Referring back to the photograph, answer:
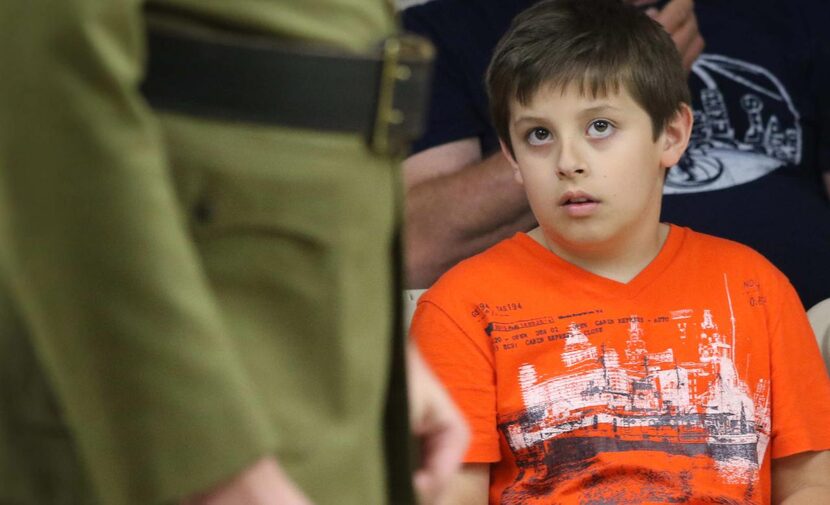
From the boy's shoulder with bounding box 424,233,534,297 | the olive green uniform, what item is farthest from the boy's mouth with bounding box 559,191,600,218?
the olive green uniform

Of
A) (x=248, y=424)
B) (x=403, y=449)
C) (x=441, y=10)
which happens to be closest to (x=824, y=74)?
(x=441, y=10)

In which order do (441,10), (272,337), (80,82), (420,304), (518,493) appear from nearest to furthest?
(80,82) → (272,337) → (518,493) → (420,304) → (441,10)

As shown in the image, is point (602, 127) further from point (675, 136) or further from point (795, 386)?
point (795, 386)

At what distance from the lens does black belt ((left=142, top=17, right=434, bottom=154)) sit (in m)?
0.64

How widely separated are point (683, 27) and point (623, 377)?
733mm

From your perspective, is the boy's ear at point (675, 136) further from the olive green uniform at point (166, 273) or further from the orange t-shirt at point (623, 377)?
the olive green uniform at point (166, 273)

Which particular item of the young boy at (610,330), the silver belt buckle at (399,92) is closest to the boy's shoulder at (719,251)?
the young boy at (610,330)

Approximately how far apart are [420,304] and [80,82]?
916 mm

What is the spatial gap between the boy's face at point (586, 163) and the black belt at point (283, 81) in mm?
705

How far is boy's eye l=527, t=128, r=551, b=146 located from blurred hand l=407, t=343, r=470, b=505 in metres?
0.65

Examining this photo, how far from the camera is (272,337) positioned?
68cm

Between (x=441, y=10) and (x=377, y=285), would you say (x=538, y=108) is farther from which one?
(x=377, y=285)

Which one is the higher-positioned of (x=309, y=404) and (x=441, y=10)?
(x=441, y=10)

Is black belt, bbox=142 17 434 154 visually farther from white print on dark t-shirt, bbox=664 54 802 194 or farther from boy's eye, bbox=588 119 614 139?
white print on dark t-shirt, bbox=664 54 802 194
